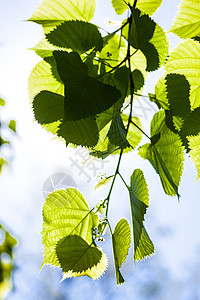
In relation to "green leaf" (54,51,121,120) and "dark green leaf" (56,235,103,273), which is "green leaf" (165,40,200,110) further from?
"dark green leaf" (56,235,103,273)

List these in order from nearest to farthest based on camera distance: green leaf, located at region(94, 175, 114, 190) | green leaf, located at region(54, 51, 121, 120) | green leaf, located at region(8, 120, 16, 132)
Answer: green leaf, located at region(54, 51, 121, 120), green leaf, located at region(94, 175, 114, 190), green leaf, located at region(8, 120, 16, 132)

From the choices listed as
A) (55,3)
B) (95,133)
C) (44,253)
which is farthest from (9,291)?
(55,3)

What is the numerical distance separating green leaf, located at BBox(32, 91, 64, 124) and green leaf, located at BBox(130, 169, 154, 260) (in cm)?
11

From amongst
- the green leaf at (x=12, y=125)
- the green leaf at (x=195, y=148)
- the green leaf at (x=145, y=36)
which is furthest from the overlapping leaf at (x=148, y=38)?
the green leaf at (x=12, y=125)

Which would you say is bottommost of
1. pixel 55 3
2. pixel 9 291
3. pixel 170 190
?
pixel 9 291

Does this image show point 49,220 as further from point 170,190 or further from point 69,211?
point 170,190

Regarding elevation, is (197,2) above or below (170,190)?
above

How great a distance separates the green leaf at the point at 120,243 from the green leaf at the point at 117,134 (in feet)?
0.32

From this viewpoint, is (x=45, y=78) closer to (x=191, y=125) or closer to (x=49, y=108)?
(x=49, y=108)

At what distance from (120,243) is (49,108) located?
0.53 ft

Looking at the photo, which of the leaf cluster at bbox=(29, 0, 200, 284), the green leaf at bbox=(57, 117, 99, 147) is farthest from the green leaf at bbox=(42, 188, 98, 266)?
the green leaf at bbox=(57, 117, 99, 147)

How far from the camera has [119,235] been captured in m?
0.33

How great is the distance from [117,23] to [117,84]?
0.12 meters

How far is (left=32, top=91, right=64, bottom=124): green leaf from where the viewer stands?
0.29 m
